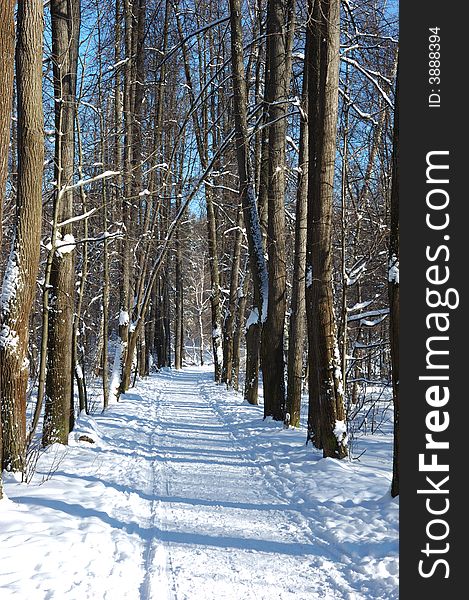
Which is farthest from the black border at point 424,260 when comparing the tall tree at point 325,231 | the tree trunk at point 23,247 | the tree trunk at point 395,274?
the tree trunk at point 23,247

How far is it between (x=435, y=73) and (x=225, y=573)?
4088 millimetres

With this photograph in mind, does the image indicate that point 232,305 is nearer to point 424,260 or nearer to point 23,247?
point 23,247

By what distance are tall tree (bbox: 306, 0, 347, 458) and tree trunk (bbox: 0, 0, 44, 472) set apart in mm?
3818

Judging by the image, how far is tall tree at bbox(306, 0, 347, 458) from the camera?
863 centimetres

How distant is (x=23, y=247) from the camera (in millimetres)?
7168

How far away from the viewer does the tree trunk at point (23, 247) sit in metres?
6.96

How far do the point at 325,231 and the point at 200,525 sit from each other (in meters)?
4.58

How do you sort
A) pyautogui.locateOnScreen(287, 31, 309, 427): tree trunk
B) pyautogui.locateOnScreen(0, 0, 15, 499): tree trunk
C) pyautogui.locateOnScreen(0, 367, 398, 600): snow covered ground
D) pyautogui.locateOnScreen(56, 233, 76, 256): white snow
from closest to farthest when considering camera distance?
pyautogui.locateOnScreen(0, 367, 398, 600): snow covered ground
pyautogui.locateOnScreen(0, 0, 15, 499): tree trunk
pyautogui.locateOnScreen(56, 233, 76, 256): white snow
pyautogui.locateOnScreen(287, 31, 309, 427): tree trunk

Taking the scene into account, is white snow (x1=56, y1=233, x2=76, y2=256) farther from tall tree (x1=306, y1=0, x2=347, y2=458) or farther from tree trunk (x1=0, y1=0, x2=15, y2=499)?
tall tree (x1=306, y1=0, x2=347, y2=458)

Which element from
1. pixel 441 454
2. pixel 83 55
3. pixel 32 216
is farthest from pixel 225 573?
pixel 83 55

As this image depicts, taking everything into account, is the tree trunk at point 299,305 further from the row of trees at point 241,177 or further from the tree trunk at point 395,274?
the tree trunk at point 395,274

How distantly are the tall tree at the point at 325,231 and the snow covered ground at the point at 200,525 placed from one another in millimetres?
691

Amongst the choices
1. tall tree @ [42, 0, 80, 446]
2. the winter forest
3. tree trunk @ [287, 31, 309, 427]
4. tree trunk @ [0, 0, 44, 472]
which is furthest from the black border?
tree trunk @ [287, 31, 309, 427]

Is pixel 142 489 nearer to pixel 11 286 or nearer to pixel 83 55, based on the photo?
pixel 11 286
